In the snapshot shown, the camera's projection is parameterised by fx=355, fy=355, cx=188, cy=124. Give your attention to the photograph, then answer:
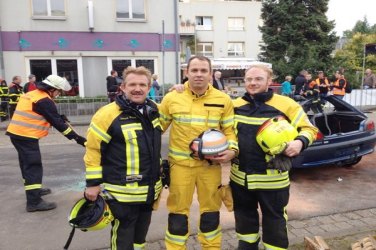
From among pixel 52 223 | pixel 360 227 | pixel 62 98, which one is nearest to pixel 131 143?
pixel 52 223

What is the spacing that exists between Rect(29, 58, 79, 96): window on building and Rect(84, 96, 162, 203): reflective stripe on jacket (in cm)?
1450

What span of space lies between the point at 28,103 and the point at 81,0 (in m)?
13.0

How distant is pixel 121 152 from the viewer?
2879 mm

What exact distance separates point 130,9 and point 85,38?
2.55 metres

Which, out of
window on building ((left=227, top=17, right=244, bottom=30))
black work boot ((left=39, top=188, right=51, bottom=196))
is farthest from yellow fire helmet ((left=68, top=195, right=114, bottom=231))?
window on building ((left=227, top=17, right=244, bottom=30))

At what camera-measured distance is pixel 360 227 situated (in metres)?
3.99

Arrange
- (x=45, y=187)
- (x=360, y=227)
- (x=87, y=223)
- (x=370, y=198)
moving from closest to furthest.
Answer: (x=87, y=223)
(x=360, y=227)
(x=370, y=198)
(x=45, y=187)

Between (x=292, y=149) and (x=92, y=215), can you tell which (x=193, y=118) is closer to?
(x=292, y=149)

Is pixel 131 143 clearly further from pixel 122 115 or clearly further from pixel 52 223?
pixel 52 223

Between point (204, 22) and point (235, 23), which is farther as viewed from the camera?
point (235, 23)

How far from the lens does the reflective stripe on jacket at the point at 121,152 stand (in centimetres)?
285

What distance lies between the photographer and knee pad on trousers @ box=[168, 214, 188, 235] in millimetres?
3199

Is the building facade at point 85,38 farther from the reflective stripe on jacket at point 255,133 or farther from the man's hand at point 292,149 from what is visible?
the man's hand at point 292,149

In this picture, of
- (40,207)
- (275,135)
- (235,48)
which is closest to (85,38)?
(40,207)
